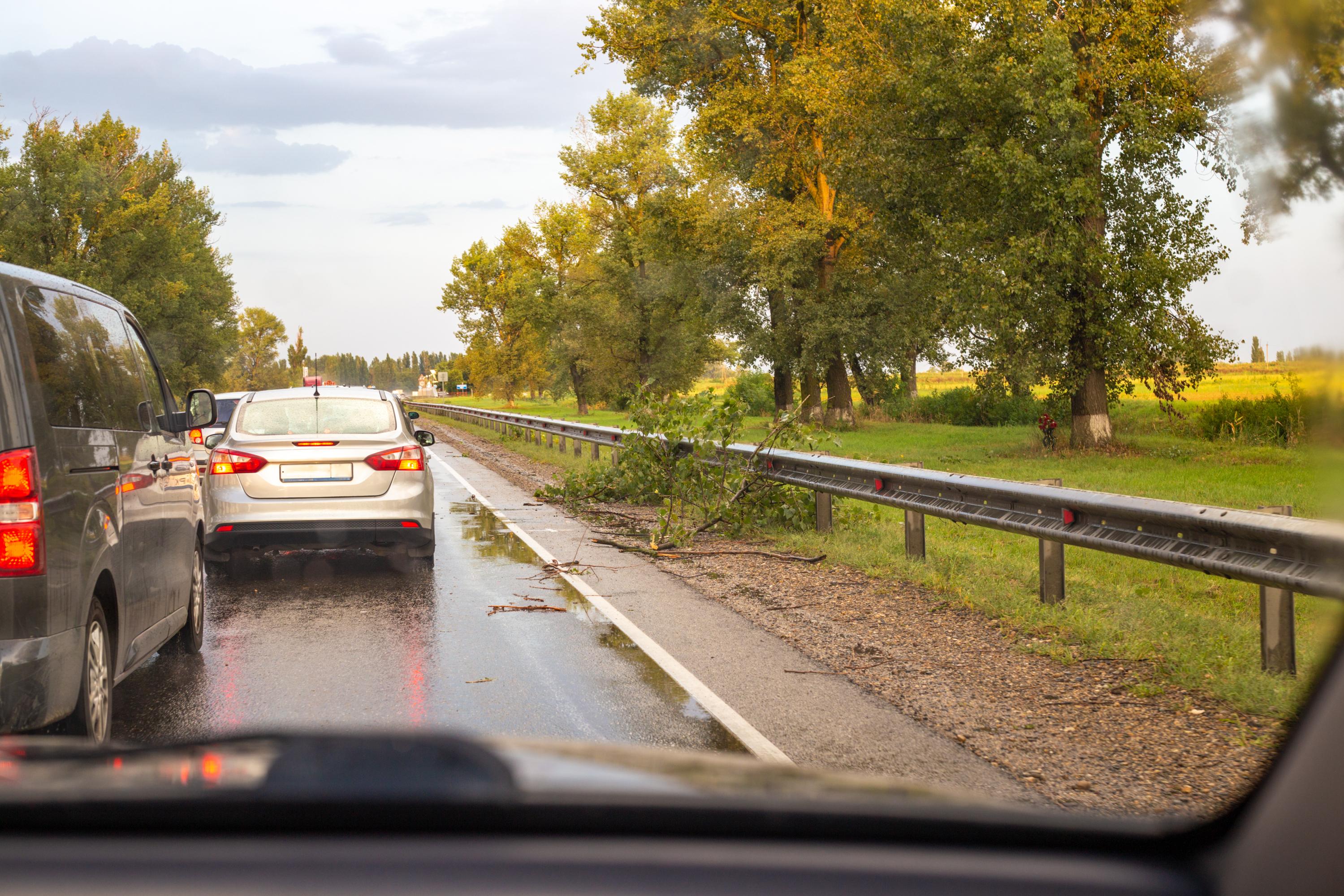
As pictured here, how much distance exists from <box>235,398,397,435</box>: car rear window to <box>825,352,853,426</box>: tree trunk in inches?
1087

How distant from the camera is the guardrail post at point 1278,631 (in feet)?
20.3

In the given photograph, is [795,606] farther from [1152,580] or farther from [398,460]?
[398,460]

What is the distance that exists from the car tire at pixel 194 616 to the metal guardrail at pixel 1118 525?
5541mm

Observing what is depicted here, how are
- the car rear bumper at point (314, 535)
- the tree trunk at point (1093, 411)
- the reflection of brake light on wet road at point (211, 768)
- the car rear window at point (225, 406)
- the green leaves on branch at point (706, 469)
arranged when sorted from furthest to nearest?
the tree trunk at point (1093, 411) → the car rear window at point (225, 406) → the green leaves on branch at point (706, 469) → the car rear bumper at point (314, 535) → the reflection of brake light on wet road at point (211, 768)

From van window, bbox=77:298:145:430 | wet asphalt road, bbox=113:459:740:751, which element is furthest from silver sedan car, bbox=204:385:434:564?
van window, bbox=77:298:145:430

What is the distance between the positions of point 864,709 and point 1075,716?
1043mm

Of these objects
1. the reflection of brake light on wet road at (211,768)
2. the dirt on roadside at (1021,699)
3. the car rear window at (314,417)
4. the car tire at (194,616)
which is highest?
the car rear window at (314,417)

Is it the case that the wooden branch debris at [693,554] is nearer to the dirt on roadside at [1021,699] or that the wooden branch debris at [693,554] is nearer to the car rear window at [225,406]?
the dirt on roadside at [1021,699]

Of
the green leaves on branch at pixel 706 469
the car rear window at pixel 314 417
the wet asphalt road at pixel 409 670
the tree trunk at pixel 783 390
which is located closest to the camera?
the wet asphalt road at pixel 409 670

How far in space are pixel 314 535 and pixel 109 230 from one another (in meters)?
51.0

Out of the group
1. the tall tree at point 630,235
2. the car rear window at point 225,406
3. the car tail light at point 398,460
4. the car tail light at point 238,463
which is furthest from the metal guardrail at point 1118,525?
the tall tree at point 630,235

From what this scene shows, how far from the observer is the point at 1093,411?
25.3 m

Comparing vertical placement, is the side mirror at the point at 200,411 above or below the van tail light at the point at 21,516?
above

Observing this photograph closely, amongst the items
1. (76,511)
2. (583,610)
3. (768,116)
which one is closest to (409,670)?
(583,610)
